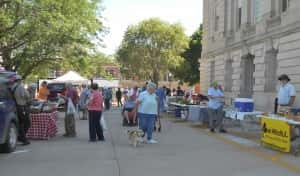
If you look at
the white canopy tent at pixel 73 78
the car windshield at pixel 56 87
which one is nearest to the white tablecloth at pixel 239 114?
the car windshield at pixel 56 87

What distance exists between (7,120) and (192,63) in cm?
6946

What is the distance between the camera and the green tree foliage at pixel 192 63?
79688 millimetres

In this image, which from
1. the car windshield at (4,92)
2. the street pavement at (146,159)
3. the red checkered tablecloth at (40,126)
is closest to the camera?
the street pavement at (146,159)

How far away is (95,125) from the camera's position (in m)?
15.7

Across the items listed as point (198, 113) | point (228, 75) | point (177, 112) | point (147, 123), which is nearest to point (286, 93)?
point (147, 123)

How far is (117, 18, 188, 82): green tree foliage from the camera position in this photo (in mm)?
89188

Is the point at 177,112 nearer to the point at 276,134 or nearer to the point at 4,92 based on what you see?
the point at 276,134

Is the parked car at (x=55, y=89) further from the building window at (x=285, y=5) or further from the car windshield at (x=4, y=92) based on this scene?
the car windshield at (x=4, y=92)

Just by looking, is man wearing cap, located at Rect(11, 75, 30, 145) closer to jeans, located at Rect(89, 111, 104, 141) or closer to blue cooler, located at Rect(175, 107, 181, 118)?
jeans, located at Rect(89, 111, 104, 141)

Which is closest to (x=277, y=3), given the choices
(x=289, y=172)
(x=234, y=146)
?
(x=234, y=146)

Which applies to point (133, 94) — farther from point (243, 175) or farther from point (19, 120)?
point (243, 175)

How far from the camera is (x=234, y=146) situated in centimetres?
1437

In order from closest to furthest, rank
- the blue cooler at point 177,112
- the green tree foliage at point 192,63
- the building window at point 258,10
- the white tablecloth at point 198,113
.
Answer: the white tablecloth at point 198,113, the blue cooler at point 177,112, the building window at point 258,10, the green tree foliage at point 192,63

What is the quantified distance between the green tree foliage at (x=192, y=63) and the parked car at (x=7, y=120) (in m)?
66.2
